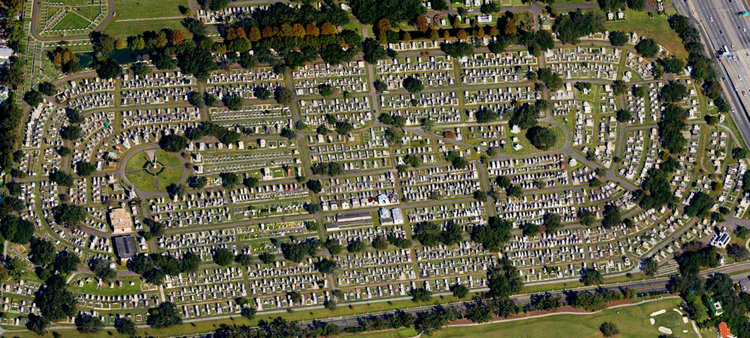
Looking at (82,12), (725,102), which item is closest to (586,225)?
(725,102)

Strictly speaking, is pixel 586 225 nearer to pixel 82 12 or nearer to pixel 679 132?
pixel 679 132

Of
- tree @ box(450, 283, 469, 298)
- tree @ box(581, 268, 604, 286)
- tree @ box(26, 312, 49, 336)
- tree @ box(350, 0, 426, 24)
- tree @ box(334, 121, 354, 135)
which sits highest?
tree @ box(350, 0, 426, 24)

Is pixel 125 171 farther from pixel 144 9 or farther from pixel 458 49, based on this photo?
pixel 458 49

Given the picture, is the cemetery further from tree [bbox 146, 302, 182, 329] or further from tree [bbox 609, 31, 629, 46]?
tree [bbox 609, 31, 629, 46]

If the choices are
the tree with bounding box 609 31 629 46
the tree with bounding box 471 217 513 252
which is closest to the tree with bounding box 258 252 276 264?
the tree with bounding box 471 217 513 252

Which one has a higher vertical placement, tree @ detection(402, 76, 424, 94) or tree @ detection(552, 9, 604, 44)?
tree @ detection(552, 9, 604, 44)

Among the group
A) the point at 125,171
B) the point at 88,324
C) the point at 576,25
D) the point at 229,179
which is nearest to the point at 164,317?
the point at 88,324

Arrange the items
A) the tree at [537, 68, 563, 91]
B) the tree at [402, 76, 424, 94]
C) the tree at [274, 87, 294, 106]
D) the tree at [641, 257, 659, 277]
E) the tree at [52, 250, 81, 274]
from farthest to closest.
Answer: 1. the tree at [537, 68, 563, 91]
2. the tree at [402, 76, 424, 94]
3. the tree at [641, 257, 659, 277]
4. the tree at [274, 87, 294, 106]
5. the tree at [52, 250, 81, 274]

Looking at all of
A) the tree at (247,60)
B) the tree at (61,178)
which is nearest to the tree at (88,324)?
the tree at (61,178)
